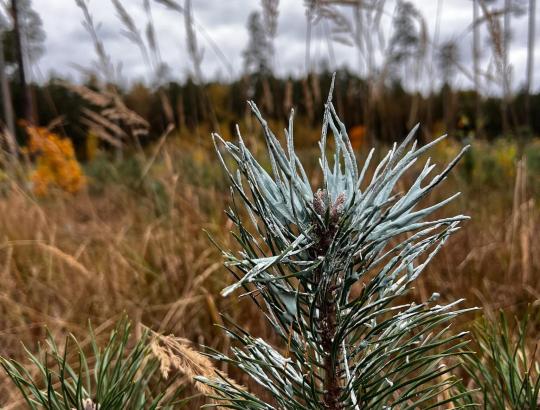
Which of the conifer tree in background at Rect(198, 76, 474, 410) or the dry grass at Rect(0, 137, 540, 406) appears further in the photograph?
the dry grass at Rect(0, 137, 540, 406)

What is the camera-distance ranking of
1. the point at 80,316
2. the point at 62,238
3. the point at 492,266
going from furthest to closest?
the point at 62,238
the point at 492,266
the point at 80,316

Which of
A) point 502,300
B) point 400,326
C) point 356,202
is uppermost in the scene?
point 356,202

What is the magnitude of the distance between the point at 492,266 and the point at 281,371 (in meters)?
1.45

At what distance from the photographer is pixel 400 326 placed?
1.47 feet

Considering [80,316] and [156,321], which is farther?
[80,316]

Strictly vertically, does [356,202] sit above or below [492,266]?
above

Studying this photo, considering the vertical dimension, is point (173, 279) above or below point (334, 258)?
below

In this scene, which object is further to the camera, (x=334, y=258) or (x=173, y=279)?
(x=173, y=279)

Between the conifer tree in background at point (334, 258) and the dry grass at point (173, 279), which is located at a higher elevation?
the conifer tree in background at point (334, 258)

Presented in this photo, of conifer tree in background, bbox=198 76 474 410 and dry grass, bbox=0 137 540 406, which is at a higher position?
conifer tree in background, bbox=198 76 474 410

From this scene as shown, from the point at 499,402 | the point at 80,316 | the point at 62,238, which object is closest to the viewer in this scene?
the point at 499,402

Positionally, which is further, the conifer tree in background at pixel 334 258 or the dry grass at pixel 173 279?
the dry grass at pixel 173 279

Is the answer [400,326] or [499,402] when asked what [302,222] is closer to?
[400,326]

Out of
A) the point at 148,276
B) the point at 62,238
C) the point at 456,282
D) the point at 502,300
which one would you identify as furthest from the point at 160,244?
the point at 502,300
